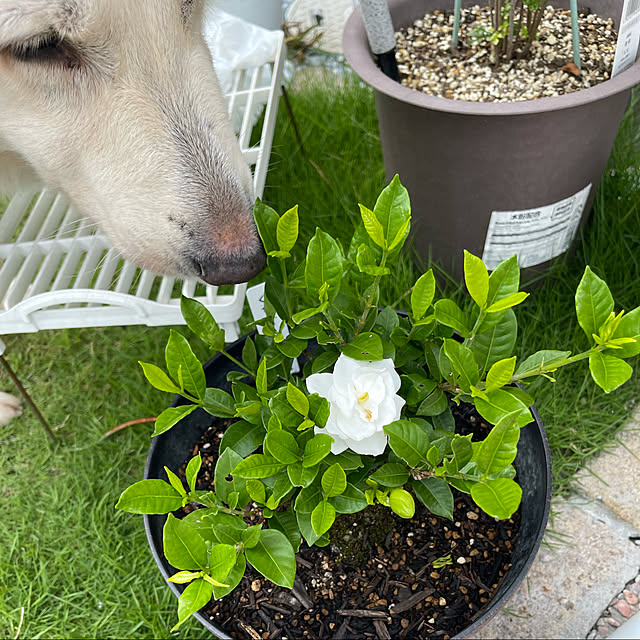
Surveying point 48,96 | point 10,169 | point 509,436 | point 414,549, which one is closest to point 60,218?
point 10,169

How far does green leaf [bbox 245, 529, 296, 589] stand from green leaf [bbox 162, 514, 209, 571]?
0.06 m

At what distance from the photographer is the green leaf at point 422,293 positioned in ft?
2.16

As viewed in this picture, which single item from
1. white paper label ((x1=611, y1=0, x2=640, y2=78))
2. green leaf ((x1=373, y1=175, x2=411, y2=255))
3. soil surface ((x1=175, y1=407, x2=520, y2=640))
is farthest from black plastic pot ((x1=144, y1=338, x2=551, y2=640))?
white paper label ((x1=611, y1=0, x2=640, y2=78))

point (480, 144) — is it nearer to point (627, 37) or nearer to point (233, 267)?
point (627, 37)

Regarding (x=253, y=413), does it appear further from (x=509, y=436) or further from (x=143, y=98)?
(x=143, y=98)

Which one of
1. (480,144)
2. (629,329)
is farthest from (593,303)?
(480,144)

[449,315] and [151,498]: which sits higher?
[449,315]

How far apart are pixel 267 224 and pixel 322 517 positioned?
0.98 ft

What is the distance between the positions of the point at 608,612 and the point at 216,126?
3.03 feet

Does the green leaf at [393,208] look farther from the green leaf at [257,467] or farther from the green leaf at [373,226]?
the green leaf at [257,467]

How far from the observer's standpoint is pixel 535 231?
1172 millimetres

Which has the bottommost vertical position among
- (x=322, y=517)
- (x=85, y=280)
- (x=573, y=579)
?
(x=573, y=579)

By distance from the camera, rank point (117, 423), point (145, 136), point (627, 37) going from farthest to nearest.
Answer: point (117, 423)
point (627, 37)
point (145, 136)

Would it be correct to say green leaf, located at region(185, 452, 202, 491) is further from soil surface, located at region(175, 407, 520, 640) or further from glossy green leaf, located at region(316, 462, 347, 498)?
soil surface, located at region(175, 407, 520, 640)
